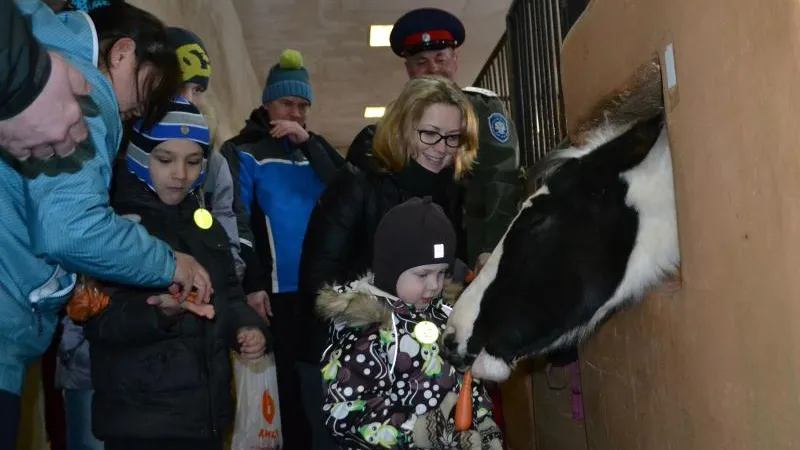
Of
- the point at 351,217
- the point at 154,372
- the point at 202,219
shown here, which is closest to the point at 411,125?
the point at 351,217

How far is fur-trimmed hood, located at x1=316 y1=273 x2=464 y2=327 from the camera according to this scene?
1836 mm

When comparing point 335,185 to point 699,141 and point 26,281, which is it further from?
point 699,141

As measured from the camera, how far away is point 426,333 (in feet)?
6.10

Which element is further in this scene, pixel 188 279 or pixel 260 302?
pixel 260 302

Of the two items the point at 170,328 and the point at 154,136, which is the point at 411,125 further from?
the point at 170,328

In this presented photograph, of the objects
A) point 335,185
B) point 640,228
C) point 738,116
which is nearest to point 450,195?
point 335,185

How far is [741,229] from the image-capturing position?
1.05 metres

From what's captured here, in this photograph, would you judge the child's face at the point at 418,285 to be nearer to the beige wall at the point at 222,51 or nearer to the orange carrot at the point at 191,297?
the orange carrot at the point at 191,297

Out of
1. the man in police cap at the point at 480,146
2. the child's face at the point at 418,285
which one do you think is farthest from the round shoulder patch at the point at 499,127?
the child's face at the point at 418,285

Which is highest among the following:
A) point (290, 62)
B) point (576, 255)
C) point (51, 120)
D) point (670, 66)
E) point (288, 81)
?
point (290, 62)

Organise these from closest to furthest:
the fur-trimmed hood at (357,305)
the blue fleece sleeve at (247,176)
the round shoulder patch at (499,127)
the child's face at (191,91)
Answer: the fur-trimmed hood at (357,305)
the child's face at (191,91)
the round shoulder patch at (499,127)
the blue fleece sleeve at (247,176)

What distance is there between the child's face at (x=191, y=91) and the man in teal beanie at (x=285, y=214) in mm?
395

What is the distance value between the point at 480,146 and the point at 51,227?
174 centimetres

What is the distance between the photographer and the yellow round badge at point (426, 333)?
185cm
